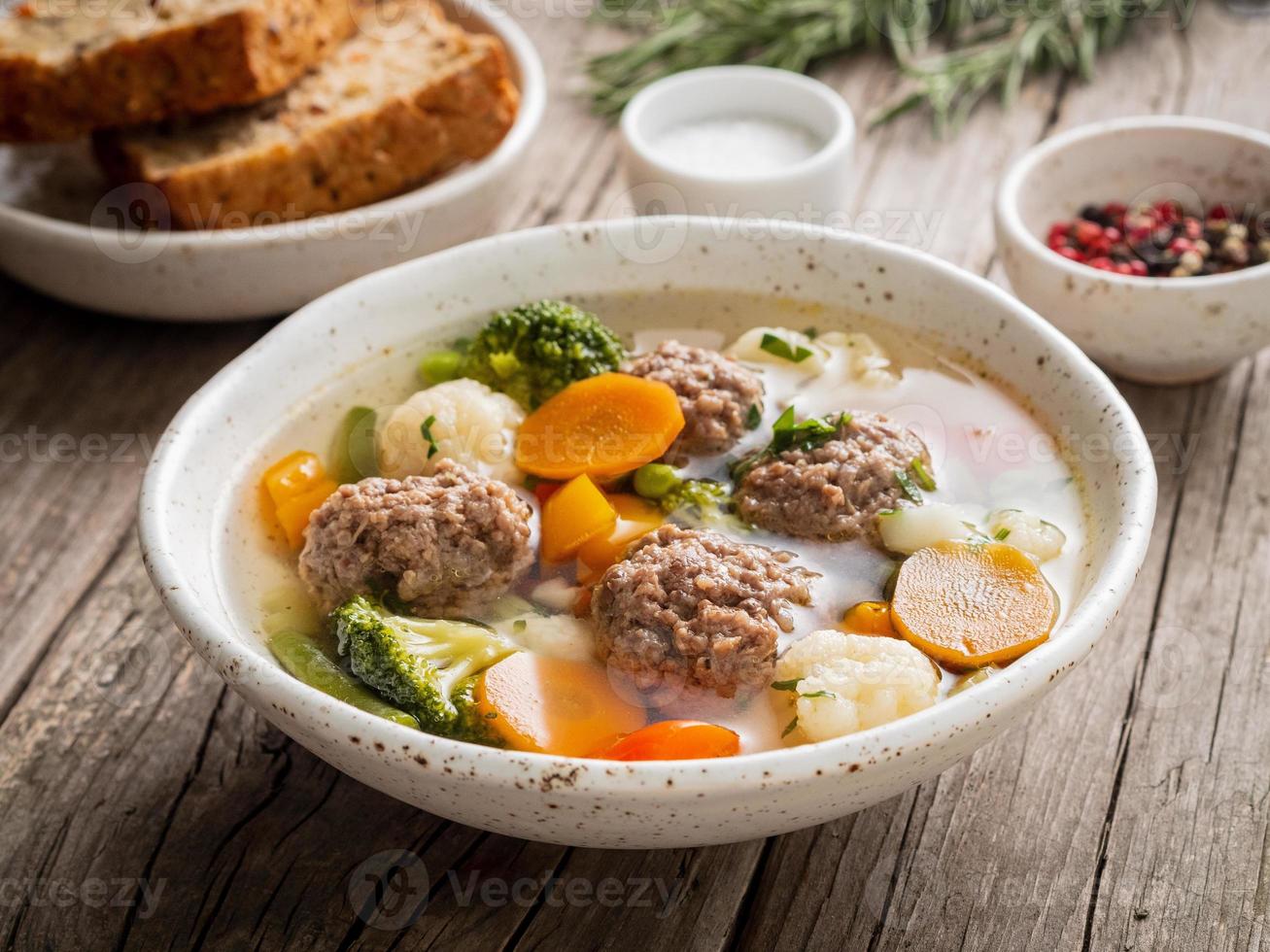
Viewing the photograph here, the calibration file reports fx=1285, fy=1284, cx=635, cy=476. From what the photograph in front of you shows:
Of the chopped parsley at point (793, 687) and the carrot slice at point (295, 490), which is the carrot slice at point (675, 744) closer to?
the chopped parsley at point (793, 687)

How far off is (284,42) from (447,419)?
1877 millimetres

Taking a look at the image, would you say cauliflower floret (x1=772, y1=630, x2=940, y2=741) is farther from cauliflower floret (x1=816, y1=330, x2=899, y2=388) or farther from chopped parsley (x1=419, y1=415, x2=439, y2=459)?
chopped parsley (x1=419, y1=415, x2=439, y2=459)

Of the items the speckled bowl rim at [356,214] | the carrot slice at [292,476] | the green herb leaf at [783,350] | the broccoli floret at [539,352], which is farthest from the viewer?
the speckled bowl rim at [356,214]

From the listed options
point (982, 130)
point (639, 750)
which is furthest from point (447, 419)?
point (982, 130)

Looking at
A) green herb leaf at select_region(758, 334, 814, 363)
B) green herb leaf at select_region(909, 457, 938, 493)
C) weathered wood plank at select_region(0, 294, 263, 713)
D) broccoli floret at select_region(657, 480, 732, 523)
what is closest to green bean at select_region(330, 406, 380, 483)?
broccoli floret at select_region(657, 480, 732, 523)

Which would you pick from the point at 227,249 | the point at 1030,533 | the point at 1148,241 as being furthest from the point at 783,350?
the point at 227,249

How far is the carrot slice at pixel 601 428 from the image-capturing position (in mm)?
2900

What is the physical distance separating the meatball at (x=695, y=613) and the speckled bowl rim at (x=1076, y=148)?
5.05ft

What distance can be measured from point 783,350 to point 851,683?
3.54 ft

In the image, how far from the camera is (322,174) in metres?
4.05

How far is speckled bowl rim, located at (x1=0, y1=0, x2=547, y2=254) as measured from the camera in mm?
Answer: 3744

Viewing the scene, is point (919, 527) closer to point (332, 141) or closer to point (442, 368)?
point (442, 368)

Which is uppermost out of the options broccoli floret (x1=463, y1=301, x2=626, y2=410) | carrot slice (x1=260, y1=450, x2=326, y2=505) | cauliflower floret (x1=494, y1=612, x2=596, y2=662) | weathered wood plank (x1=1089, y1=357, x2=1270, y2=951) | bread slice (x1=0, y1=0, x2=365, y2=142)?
bread slice (x1=0, y1=0, x2=365, y2=142)

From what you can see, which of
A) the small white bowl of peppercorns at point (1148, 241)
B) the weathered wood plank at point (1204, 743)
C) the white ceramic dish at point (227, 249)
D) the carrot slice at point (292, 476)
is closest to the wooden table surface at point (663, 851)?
the weathered wood plank at point (1204, 743)
